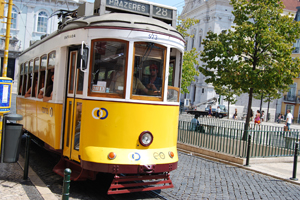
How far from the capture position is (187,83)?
2159cm

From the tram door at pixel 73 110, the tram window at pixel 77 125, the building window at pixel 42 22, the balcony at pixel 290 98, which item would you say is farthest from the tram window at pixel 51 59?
the balcony at pixel 290 98

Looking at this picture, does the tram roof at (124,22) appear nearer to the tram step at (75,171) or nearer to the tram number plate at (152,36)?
the tram number plate at (152,36)

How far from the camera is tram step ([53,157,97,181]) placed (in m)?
6.11

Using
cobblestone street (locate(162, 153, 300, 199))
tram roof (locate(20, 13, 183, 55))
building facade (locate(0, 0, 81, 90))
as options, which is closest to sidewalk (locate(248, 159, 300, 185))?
cobblestone street (locate(162, 153, 300, 199))

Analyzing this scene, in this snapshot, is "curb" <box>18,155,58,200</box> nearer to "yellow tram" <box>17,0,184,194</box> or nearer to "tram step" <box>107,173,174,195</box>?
"yellow tram" <box>17,0,184,194</box>

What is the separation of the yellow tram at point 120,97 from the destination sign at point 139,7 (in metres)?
0.02

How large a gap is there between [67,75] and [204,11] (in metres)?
53.0

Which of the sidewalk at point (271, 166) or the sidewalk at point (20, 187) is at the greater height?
the sidewalk at point (20, 187)

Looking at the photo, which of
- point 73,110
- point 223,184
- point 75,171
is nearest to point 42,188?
point 75,171

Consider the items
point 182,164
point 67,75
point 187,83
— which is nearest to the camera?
point 67,75

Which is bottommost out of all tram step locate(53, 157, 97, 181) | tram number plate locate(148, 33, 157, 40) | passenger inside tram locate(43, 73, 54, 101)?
tram step locate(53, 157, 97, 181)

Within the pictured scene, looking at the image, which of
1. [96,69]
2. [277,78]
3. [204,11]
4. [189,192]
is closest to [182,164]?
[189,192]

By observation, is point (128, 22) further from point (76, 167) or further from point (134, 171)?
point (76, 167)

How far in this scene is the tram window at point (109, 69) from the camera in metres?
5.96
